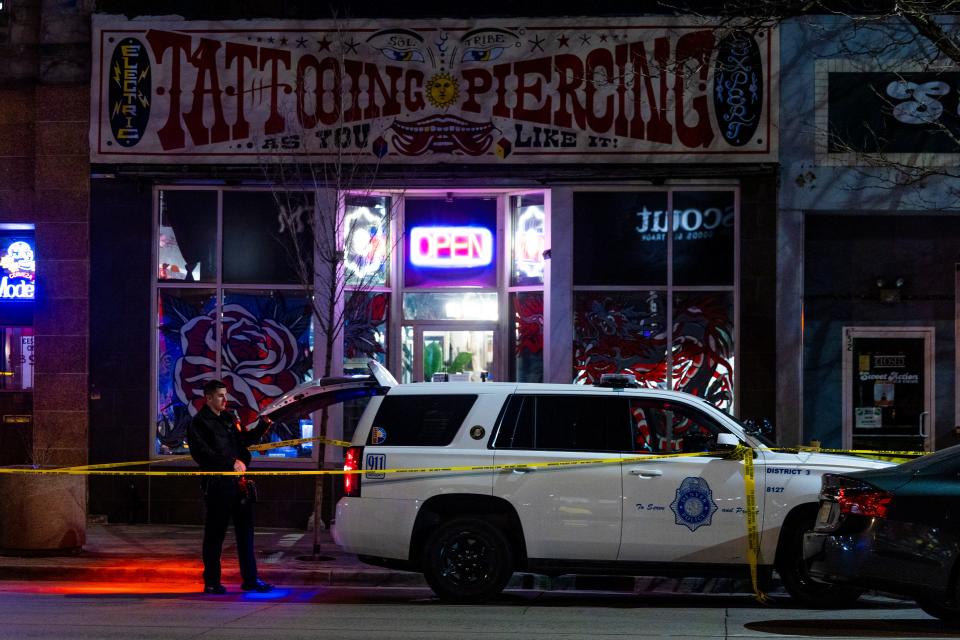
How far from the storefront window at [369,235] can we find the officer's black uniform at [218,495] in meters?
5.75

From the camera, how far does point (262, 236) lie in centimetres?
1706

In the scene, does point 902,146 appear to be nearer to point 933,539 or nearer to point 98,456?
point 933,539

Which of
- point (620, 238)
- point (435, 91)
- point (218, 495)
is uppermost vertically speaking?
point (435, 91)

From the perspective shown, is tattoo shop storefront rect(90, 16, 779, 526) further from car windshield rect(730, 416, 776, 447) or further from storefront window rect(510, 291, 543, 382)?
car windshield rect(730, 416, 776, 447)

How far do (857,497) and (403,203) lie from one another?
30.6ft

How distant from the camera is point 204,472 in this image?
11.4 metres

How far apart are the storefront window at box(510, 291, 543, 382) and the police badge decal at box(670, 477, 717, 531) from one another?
6555 mm

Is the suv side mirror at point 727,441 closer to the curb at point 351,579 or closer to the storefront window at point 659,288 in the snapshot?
the curb at point 351,579

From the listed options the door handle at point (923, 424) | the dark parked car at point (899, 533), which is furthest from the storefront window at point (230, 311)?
the dark parked car at point (899, 533)

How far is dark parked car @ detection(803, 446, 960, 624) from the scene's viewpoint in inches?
344

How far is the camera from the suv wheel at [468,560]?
422 inches

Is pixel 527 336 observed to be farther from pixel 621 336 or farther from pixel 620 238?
pixel 620 238

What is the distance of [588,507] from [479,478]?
3.12 feet

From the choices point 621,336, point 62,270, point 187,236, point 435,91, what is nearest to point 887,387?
point 621,336
